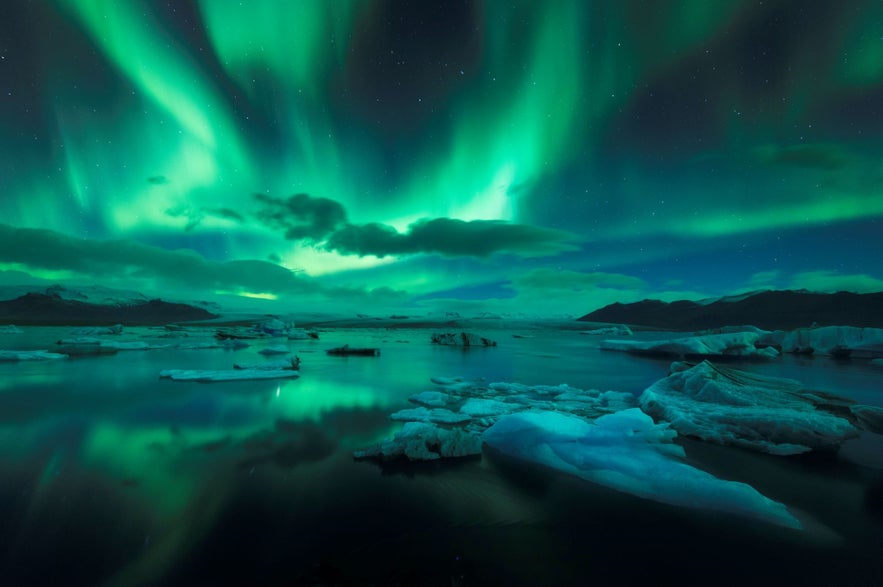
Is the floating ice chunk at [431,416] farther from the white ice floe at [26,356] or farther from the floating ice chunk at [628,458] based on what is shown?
the white ice floe at [26,356]

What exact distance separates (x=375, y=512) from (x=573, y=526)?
2661mm

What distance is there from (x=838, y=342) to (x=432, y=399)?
42222 millimetres

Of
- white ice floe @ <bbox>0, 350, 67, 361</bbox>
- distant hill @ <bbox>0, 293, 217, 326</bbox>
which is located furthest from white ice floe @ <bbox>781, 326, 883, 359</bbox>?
distant hill @ <bbox>0, 293, 217, 326</bbox>

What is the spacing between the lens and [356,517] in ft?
15.6

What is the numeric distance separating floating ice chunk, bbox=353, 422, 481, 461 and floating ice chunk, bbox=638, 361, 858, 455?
5.61 meters

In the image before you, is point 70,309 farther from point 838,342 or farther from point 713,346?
point 838,342

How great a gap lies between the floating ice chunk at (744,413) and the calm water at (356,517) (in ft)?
1.70

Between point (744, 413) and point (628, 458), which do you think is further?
point (744, 413)

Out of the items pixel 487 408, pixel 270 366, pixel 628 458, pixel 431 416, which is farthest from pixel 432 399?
pixel 270 366

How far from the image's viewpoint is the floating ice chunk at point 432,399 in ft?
37.9

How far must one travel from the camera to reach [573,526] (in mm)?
4652

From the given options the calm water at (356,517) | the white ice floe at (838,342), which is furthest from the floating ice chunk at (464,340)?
the calm water at (356,517)

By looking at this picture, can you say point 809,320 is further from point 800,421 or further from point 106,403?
point 106,403

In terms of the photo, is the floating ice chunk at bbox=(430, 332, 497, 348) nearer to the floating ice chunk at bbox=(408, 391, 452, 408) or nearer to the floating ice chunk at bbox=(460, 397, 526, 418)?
the floating ice chunk at bbox=(408, 391, 452, 408)
